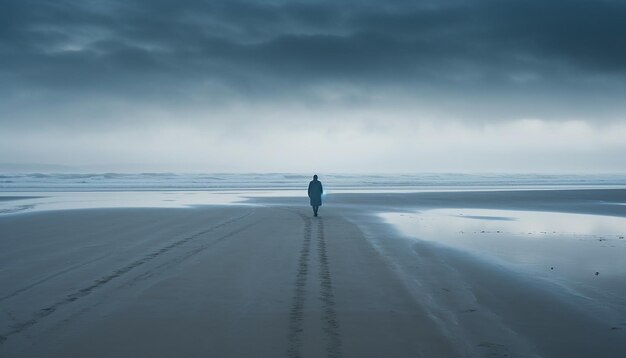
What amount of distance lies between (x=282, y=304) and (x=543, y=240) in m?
9.96

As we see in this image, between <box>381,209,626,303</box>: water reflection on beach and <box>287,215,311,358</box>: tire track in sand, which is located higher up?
<box>381,209,626,303</box>: water reflection on beach

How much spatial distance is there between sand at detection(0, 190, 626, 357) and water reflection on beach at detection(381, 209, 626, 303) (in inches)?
30.0

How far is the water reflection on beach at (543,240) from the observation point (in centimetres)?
938

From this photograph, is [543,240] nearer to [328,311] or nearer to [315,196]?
[328,311]

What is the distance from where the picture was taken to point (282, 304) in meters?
7.25

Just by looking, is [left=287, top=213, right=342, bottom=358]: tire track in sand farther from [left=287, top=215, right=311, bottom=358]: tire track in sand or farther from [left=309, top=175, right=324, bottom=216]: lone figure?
[left=309, top=175, right=324, bottom=216]: lone figure

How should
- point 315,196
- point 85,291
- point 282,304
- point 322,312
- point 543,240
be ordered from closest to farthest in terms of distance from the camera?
point 322,312 < point 282,304 < point 85,291 < point 543,240 < point 315,196

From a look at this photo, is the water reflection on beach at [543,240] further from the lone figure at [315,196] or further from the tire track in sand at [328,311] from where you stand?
the tire track in sand at [328,311]

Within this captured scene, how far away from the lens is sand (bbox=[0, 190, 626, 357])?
5.55 meters

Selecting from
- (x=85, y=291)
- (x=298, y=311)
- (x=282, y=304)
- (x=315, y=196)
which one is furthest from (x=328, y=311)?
(x=315, y=196)

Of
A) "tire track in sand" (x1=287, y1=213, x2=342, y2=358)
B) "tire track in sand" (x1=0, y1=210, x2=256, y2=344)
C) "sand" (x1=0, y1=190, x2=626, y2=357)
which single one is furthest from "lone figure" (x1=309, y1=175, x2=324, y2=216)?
"tire track in sand" (x1=287, y1=213, x2=342, y2=358)

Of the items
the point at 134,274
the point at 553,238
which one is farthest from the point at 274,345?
the point at 553,238

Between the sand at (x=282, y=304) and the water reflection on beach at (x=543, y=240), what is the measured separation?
0.76 m

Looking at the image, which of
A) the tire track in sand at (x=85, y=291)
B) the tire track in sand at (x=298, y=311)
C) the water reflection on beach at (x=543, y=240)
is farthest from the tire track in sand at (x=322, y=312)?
the water reflection on beach at (x=543, y=240)
